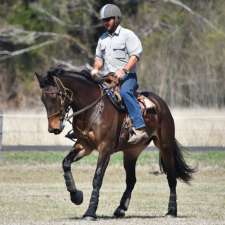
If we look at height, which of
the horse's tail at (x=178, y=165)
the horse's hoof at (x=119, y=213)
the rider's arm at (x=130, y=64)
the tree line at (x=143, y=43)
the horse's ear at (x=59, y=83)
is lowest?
the tree line at (x=143, y=43)

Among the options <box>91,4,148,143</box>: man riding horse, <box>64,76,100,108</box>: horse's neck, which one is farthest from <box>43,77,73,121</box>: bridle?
<box>91,4,148,143</box>: man riding horse

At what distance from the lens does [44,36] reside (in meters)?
51.7

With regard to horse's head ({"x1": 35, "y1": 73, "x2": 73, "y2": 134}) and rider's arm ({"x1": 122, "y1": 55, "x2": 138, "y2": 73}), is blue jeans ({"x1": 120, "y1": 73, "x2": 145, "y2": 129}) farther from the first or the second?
horse's head ({"x1": 35, "y1": 73, "x2": 73, "y2": 134})

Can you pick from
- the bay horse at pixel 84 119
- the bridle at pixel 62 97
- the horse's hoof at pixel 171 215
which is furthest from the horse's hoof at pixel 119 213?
the bridle at pixel 62 97

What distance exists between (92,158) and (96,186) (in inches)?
495

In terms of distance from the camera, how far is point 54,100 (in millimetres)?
12758

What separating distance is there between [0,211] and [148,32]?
32.4 meters

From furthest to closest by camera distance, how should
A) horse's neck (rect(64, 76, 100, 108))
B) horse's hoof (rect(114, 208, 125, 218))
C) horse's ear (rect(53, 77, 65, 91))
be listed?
horse's hoof (rect(114, 208, 125, 218)) < horse's neck (rect(64, 76, 100, 108)) < horse's ear (rect(53, 77, 65, 91))

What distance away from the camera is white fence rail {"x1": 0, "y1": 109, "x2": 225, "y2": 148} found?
27875 millimetres

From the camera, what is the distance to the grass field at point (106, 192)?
13.3m

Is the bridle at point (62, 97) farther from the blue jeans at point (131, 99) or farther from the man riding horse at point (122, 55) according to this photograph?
the blue jeans at point (131, 99)

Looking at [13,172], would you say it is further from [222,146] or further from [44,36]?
[44,36]

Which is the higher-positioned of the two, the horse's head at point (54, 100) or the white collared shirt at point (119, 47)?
the white collared shirt at point (119, 47)

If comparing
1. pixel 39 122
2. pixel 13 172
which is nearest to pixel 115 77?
pixel 13 172
